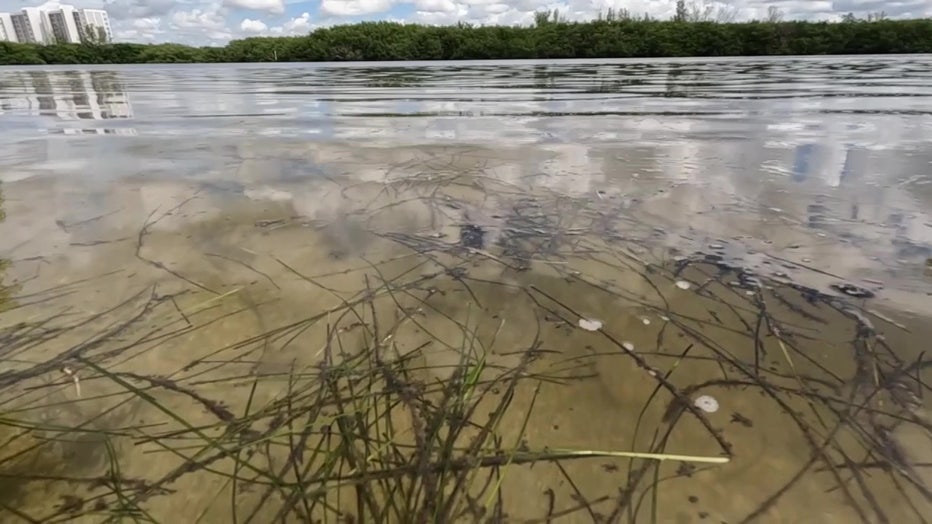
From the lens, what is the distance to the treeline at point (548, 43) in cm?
2708

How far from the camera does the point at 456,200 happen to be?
284cm

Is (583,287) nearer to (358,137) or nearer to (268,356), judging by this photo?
(268,356)

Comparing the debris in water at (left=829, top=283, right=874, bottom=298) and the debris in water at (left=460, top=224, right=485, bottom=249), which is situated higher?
the debris in water at (left=460, top=224, right=485, bottom=249)

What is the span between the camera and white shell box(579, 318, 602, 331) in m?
1.56

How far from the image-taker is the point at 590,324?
1.58 m

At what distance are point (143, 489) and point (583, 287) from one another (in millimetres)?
1385

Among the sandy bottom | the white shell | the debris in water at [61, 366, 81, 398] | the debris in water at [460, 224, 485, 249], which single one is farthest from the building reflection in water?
the white shell

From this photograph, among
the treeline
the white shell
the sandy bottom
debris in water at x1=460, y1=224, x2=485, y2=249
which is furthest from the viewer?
the treeline

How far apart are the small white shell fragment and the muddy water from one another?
0.02 metres

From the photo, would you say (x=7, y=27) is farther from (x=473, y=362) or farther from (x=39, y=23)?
(x=473, y=362)

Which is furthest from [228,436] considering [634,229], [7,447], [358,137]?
[358,137]

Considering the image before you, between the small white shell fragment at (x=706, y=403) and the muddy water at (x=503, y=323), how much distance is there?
0.06 feet

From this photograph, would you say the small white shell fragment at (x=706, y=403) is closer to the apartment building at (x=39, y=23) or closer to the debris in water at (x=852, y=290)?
the debris in water at (x=852, y=290)

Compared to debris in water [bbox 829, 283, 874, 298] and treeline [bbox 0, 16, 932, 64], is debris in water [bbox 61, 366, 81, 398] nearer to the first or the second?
debris in water [bbox 829, 283, 874, 298]
